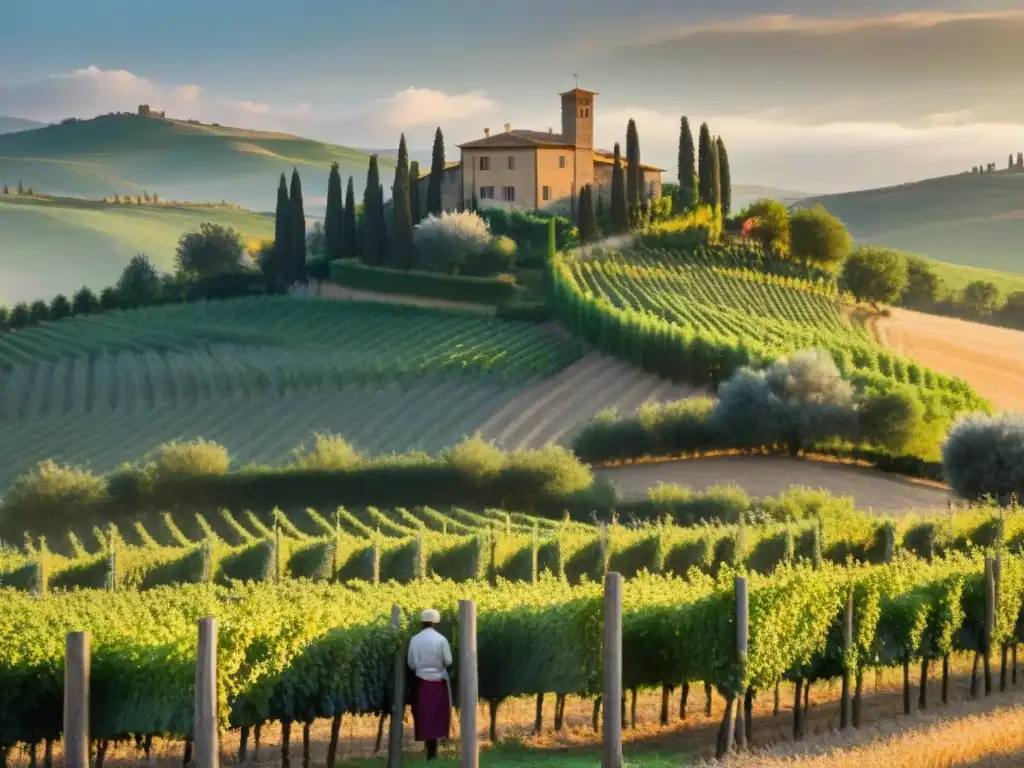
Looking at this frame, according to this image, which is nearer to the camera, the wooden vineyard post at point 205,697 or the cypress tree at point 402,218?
the wooden vineyard post at point 205,697

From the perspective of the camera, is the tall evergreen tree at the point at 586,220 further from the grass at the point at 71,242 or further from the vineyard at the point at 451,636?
the vineyard at the point at 451,636

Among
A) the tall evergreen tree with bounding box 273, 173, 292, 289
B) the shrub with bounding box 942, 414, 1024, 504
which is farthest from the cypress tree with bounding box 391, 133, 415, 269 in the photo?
the shrub with bounding box 942, 414, 1024, 504

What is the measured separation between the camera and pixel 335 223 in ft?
298

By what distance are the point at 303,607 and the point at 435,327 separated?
204 feet

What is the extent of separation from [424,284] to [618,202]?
11.6 m

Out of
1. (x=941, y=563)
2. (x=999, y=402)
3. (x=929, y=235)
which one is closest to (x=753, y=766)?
(x=941, y=563)

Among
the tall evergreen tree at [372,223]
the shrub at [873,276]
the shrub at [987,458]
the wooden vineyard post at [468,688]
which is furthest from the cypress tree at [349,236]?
the wooden vineyard post at [468,688]

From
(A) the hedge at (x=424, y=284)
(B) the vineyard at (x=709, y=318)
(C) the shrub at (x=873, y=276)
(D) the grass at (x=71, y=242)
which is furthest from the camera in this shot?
(D) the grass at (x=71, y=242)

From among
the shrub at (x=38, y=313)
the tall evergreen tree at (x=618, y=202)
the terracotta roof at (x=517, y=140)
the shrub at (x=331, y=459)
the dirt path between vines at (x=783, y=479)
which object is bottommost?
the dirt path between vines at (x=783, y=479)

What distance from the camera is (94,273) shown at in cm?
14125

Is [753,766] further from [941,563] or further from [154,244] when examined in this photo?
[154,244]

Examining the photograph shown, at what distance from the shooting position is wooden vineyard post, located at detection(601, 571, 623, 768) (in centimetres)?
1395

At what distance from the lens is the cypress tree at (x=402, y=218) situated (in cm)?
8594

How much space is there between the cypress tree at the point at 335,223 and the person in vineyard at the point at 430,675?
76.2 metres
